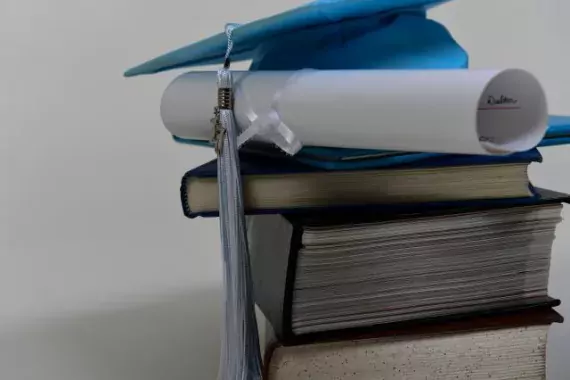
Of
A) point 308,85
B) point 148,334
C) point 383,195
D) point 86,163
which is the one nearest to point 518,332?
point 383,195

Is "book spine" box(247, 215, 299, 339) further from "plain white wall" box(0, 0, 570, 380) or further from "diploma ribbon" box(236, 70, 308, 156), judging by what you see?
"plain white wall" box(0, 0, 570, 380)

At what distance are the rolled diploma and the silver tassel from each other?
0.05 metres

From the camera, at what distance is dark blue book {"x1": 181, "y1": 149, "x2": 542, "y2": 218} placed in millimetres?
474

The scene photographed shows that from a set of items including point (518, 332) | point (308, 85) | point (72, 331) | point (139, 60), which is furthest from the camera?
point (139, 60)

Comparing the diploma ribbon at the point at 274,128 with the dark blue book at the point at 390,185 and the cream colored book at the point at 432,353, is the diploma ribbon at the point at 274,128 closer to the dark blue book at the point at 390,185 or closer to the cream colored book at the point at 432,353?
the dark blue book at the point at 390,185

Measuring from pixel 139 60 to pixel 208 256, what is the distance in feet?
0.85

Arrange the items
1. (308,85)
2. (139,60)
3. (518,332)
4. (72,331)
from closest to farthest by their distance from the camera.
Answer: (308,85) < (518,332) < (72,331) < (139,60)

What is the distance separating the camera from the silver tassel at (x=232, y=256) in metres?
0.48

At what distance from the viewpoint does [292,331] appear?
49 cm

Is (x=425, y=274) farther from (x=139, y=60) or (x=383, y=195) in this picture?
(x=139, y=60)

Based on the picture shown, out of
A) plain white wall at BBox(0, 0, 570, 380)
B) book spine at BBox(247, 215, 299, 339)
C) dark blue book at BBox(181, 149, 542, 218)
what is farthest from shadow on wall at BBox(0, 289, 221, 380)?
dark blue book at BBox(181, 149, 542, 218)

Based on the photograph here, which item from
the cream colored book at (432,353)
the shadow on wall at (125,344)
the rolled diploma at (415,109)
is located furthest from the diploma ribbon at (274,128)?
the shadow on wall at (125,344)

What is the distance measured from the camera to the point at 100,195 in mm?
862

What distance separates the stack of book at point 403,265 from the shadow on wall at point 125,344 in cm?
24
